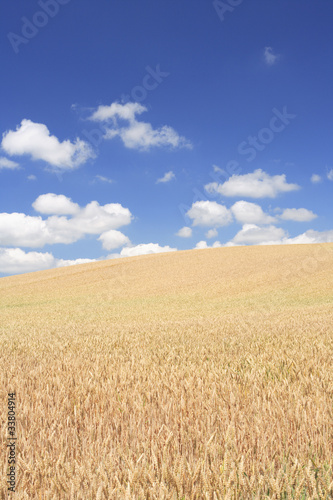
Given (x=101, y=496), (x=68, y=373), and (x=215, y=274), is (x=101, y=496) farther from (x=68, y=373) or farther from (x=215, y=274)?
(x=215, y=274)

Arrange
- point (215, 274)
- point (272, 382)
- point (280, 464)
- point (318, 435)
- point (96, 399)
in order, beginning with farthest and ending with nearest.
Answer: point (215, 274) → point (272, 382) → point (96, 399) → point (318, 435) → point (280, 464)

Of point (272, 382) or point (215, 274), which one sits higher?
point (215, 274)

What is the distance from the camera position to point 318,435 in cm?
215

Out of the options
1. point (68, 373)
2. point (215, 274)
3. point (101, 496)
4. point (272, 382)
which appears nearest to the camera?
point (101, 496)

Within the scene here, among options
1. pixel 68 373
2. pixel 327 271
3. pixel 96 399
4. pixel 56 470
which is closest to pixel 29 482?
pixel 56 470

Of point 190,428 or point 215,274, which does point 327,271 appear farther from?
point 190,428

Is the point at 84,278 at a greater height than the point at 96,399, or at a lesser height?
greater

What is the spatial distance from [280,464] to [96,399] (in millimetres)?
1660

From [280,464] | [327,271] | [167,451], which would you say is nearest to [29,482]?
[167,451]

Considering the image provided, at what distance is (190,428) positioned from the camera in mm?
2215

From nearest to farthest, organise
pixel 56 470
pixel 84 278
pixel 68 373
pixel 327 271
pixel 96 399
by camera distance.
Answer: pixel 56 470 → pixel 96 399 → pixel 68 373 → pixel 327 271 → pixel 84 278

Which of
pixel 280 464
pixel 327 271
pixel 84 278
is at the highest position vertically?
pixel 84 278

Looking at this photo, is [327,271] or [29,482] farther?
[327,271]

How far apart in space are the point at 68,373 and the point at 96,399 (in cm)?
107
